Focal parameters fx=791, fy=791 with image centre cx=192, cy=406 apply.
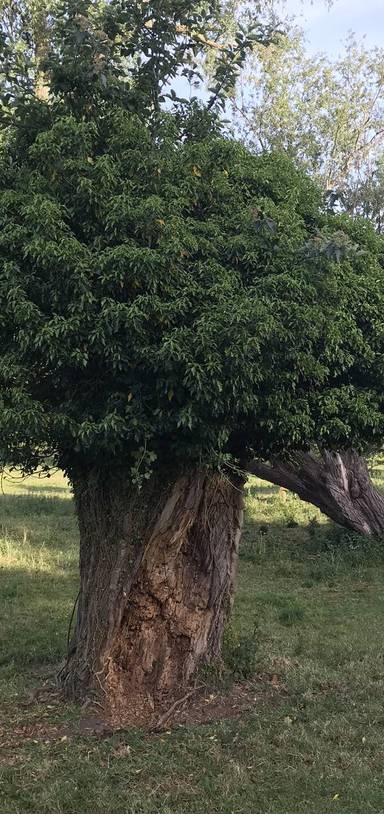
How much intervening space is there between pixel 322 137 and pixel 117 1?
11.5 m

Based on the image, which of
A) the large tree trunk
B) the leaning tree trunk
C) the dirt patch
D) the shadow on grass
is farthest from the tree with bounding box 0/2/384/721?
the leaning tree trunk

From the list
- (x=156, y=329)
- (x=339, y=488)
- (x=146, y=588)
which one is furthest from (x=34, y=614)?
(x=339, y=488)

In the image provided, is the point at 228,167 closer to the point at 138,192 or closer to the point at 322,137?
the point at 138,192

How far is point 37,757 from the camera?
17.7ft

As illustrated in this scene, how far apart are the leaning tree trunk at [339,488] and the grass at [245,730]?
281 cm

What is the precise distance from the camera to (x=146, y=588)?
6.27 metres

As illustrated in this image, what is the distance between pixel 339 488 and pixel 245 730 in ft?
29.9

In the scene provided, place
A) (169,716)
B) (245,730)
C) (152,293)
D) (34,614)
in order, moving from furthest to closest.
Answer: (34,614), (169,716), (245,730), (152,293)

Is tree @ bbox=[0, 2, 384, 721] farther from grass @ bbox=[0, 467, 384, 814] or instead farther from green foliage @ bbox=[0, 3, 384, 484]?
grass @ bbox=[0, 467, 384, 814]

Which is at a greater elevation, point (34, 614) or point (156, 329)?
point (156, 329)

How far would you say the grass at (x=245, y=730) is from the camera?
4.89m

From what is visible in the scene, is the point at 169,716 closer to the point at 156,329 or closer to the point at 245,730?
the point at 245,730

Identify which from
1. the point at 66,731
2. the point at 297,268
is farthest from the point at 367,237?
the point at 66,731

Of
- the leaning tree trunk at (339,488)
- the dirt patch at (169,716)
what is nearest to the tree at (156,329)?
the dirt patch at (169,716)
